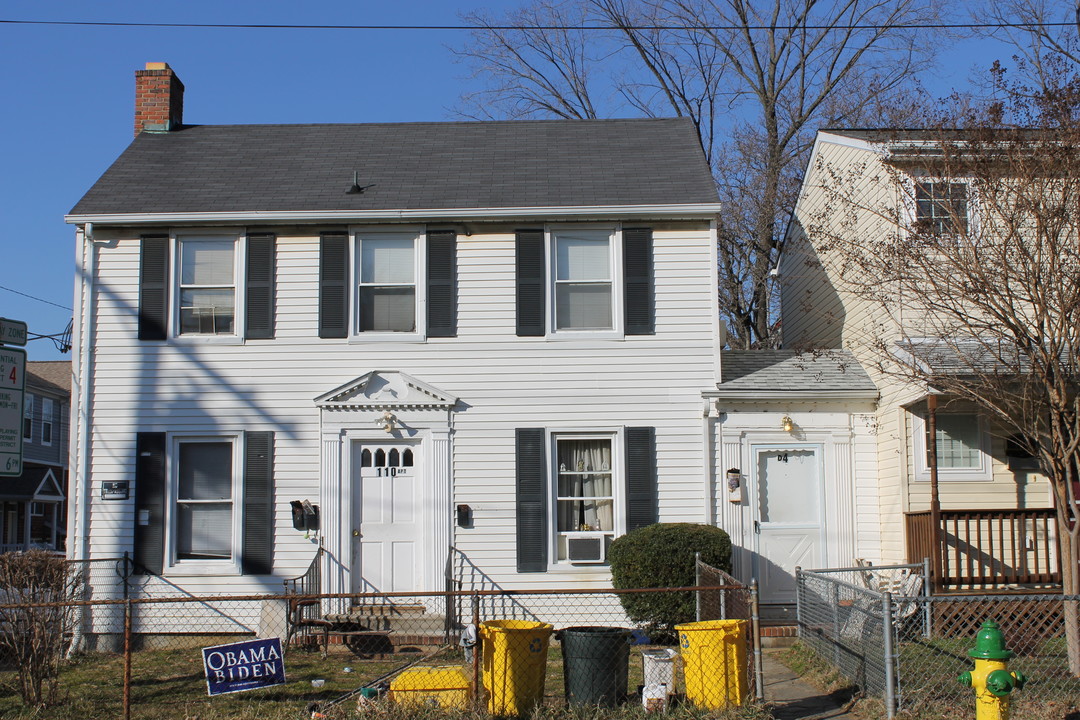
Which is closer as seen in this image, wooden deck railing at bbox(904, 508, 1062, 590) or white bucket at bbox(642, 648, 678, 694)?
white bucket at bbox(642, 648, 678, 694)

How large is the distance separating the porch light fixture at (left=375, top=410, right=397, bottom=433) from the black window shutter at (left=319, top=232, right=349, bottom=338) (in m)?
1.17

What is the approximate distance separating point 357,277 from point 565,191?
2991 millimetres

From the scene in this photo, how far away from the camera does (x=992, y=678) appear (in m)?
7.12

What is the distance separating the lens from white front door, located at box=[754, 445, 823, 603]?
13250mm

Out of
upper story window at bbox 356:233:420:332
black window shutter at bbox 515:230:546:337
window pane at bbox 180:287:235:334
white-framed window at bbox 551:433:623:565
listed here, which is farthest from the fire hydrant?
window pane at bbox 180:287:235:334

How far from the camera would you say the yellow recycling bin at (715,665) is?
26.7 feet

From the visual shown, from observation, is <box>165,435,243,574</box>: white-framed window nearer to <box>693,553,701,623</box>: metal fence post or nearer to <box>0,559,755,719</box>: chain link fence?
<box>0,559,755,719</box>: chain link fence

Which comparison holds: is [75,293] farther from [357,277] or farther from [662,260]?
[662,260]

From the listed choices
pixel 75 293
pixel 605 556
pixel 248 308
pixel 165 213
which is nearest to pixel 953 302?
pixel 605 556

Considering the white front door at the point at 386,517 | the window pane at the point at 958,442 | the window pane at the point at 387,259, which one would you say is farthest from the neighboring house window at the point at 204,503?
the window pane at the point at 958,442

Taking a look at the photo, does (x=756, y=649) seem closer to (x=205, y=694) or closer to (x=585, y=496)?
(x=205, y=694)

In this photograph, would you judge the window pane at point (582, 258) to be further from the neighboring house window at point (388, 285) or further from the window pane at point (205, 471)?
the window pane at point (205, 471)

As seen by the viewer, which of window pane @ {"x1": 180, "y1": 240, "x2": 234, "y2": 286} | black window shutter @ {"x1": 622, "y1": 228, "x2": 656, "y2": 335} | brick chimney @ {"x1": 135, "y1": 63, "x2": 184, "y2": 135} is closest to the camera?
black window shutter @ {"x1": 622, "y1": 228, "x2": 656, "y2": 335}

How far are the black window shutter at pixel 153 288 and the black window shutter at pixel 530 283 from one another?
4.62 metres
